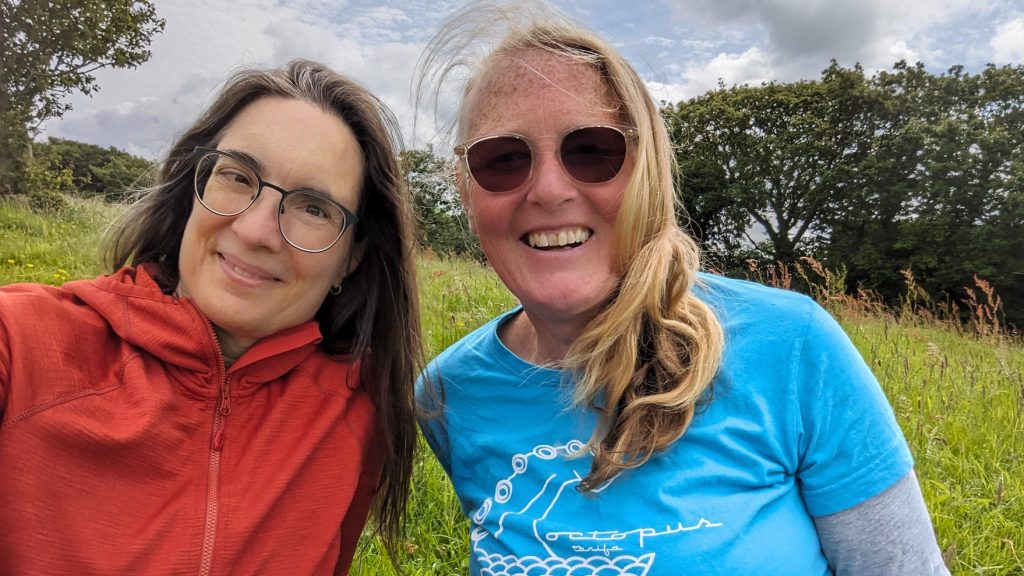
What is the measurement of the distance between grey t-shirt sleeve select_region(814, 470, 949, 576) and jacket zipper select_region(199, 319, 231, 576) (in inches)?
54.8

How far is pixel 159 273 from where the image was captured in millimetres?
1657

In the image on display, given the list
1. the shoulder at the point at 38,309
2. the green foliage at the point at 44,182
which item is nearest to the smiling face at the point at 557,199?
the shoulder at the point at 38,309

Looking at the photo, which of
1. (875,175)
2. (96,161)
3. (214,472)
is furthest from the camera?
(96,161)

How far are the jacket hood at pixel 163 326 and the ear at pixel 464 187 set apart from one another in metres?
0.64

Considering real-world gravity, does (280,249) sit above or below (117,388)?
above

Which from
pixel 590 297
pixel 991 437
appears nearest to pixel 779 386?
pixel 590 297

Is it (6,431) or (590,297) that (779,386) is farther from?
(6,431)

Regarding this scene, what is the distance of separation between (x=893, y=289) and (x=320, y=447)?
24.4 metres

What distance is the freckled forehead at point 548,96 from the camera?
58.2 inches

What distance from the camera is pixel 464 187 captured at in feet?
5.87

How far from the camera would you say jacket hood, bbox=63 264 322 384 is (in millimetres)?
1391

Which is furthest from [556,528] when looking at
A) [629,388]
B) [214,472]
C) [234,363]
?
[234,363]

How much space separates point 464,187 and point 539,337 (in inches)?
19.9

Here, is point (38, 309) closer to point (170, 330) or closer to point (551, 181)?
point (170, 330)
